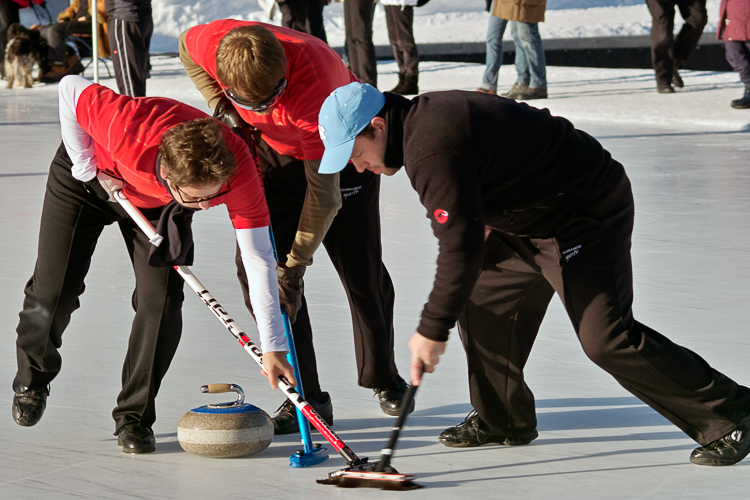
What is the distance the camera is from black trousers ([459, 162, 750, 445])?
2.98m

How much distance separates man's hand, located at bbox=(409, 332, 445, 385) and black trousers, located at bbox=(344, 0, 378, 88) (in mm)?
8238

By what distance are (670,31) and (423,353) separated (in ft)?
31.6

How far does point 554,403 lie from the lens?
3668 mm

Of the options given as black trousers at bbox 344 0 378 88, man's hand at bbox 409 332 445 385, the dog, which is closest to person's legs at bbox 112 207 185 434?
man's hand at bbox 409 332 445 385

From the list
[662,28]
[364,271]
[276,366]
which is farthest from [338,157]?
[662,28]

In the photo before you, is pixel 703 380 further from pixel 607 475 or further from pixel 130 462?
pixel 130 462

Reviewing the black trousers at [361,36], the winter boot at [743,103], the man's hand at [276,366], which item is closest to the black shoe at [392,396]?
the man's hand at [276,366]

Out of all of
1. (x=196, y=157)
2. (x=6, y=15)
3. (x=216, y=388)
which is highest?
(x=196, y=157)

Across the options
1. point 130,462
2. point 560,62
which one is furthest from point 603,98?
point 130,462

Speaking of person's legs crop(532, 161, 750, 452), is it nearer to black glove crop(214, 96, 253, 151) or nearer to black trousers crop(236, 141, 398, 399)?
black trousers crop(236, 141, 398, 399)

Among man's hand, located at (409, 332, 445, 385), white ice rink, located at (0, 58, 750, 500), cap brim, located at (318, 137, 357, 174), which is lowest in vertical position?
white ice rink, located at (0, 58, 750, 500)

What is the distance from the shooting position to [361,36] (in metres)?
10.9

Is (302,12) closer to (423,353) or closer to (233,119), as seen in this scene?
(233,119)

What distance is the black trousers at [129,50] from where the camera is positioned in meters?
8.98
